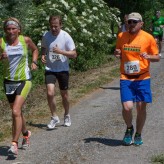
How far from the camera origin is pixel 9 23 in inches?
283

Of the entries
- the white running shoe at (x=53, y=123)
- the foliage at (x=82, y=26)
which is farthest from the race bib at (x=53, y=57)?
the foliage at (x=82, y=26)

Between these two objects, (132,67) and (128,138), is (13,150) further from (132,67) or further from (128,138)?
(132,67)

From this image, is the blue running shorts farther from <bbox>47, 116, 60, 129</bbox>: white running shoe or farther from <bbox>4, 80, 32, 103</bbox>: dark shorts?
<bbox>47, 116, 60, 129</bbox>: white running shoe

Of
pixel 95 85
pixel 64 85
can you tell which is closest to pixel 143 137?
pixel 64 85

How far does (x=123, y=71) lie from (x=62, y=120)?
7.74 ft

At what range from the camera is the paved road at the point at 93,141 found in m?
7.05

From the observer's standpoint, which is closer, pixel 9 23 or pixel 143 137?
pixel 9 23

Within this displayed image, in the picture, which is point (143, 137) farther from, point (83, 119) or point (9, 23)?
point (9, 23)

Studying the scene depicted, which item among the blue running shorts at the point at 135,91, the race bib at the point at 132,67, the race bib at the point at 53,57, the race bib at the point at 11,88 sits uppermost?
the race bib at the point at 132,67

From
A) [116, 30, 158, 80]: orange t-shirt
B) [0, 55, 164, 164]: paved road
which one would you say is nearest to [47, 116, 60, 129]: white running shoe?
[0, 55, 164, 164]: paved road

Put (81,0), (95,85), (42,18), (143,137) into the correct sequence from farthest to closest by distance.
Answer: (81,0), (42,18), (95,85), (143,137)

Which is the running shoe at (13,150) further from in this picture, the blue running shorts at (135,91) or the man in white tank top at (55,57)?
the man in white tank top at (55,57)

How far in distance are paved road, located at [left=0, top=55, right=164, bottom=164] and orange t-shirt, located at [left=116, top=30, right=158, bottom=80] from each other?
1.04m

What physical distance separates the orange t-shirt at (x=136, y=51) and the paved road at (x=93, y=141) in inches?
40.8
